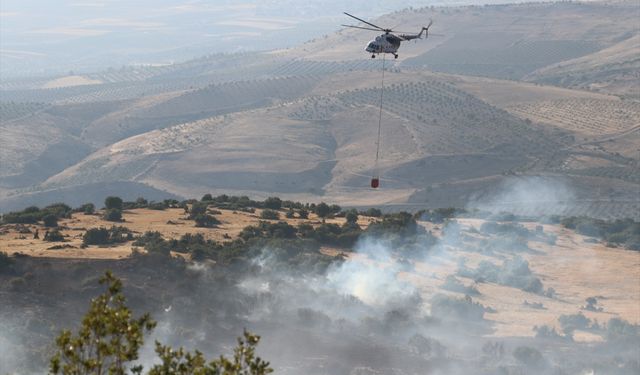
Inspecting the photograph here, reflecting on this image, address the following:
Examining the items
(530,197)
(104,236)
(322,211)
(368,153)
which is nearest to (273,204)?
(322,211)

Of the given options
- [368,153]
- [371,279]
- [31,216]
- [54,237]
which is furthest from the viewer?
[368,153]

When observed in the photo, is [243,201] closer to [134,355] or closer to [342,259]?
[342,259]

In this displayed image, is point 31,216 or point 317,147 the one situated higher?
point 31,216

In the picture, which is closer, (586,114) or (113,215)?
(113,215)

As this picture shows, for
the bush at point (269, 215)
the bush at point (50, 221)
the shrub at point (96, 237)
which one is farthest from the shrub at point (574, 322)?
the bush at point (50, 221)

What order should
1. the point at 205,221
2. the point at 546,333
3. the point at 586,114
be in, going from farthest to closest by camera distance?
the point at 586,114 → the point at 205,221 → the point at 546,333

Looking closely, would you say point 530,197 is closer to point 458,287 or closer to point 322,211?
point 322,211

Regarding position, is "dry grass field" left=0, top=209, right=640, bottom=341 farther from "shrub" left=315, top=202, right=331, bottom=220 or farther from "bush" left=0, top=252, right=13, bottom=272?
"bush" left=0, top=252, right=13, bottom=272

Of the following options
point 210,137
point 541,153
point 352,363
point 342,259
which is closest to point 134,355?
point 352,363

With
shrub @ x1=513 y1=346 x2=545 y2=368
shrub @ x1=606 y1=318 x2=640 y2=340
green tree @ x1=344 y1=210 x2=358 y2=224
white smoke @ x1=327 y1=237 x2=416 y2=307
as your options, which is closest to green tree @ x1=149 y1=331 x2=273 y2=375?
shrub @ x1=513 y1=346 x2=545 y2=368

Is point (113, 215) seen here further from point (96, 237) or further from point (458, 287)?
point (458, 287)

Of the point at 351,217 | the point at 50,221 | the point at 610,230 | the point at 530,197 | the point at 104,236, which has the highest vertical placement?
the point at 104,236

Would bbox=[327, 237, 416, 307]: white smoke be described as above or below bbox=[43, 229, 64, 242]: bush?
below
